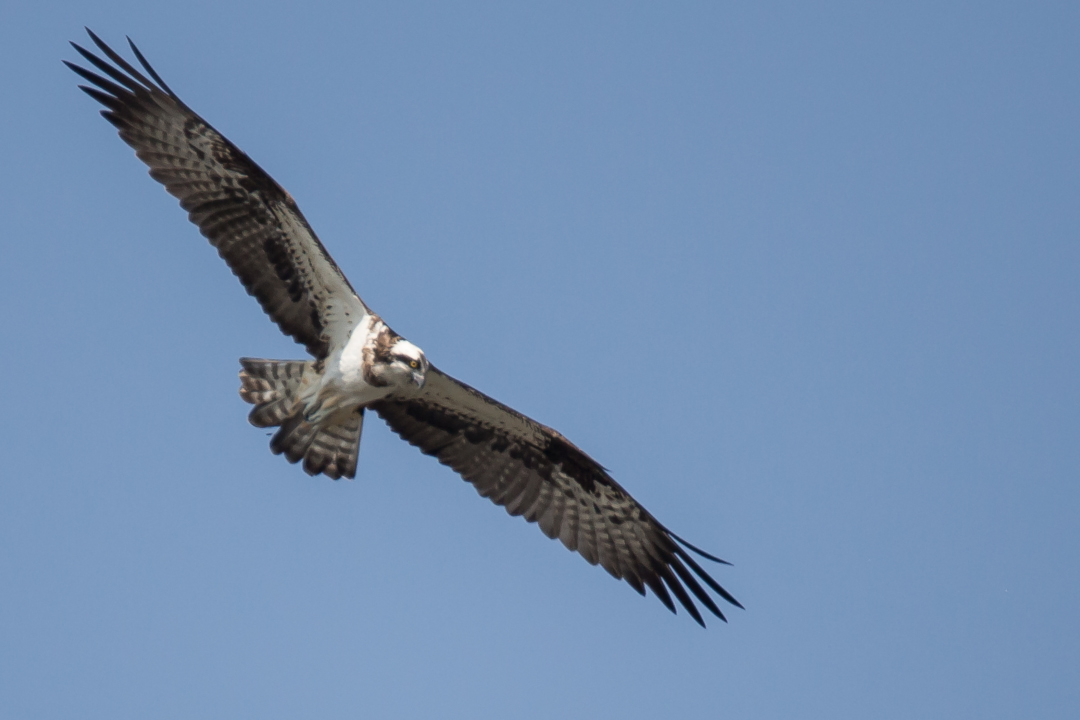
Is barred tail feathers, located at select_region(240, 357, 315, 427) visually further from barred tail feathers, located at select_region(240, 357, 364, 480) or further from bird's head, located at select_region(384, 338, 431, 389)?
bird's head, located at select_region(384, 338, 431, 389)

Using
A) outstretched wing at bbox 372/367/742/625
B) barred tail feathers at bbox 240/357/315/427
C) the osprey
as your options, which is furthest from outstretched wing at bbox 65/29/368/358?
outstretched wing at bbox 372/367/742/625

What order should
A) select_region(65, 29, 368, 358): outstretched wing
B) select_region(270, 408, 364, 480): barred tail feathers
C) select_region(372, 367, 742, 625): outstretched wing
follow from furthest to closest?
select_region(372, 367, 742, 625): outstretched wing → select_region(270, 408, 364, 480): barred tail feathers → select_region(65, 29, 368, 358): outstretched wing

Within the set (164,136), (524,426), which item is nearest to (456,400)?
(524,426)

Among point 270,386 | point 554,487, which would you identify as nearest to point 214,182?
point 270,386

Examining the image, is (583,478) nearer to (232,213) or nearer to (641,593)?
(641,593)

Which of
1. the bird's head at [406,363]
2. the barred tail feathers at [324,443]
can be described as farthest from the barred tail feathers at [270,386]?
the bird's head at [406,363]

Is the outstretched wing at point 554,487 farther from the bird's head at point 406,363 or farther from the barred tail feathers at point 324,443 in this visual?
the bird's head at point 406,363

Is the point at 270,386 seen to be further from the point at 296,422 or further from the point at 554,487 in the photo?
the point at 554,487
